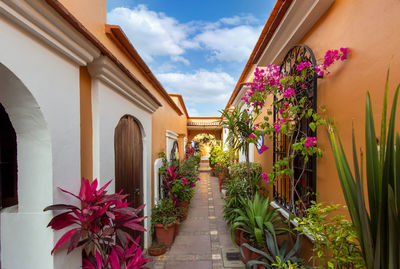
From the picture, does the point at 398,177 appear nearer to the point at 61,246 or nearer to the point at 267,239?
the point at 267,239

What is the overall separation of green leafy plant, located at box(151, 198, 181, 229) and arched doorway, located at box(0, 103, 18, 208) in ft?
8.34

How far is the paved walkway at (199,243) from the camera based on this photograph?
2879mm

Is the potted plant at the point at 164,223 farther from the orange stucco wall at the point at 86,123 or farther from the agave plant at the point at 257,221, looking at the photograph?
the orange stucco wall at the point at 86,123

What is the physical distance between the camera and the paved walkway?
9.45 ft

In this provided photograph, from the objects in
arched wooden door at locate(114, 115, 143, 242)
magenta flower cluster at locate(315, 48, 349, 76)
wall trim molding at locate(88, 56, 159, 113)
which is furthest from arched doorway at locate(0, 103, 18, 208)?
magenta flower cluster at locate(315, 48, 349, 76)

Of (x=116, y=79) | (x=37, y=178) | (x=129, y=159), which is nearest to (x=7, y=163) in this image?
(x=37, y=178)

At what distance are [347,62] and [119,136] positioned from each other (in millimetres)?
2854

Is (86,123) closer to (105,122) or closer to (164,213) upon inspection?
(105,122)

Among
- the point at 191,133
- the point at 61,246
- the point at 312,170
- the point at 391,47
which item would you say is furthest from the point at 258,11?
the point at 191,133

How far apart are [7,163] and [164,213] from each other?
288cm

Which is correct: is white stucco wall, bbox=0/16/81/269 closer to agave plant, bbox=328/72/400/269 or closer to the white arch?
the white arch

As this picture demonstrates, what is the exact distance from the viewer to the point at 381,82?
130cm

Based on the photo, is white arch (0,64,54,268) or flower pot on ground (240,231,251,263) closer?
white arch (0,64,54,268)

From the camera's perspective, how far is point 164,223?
3340mm
